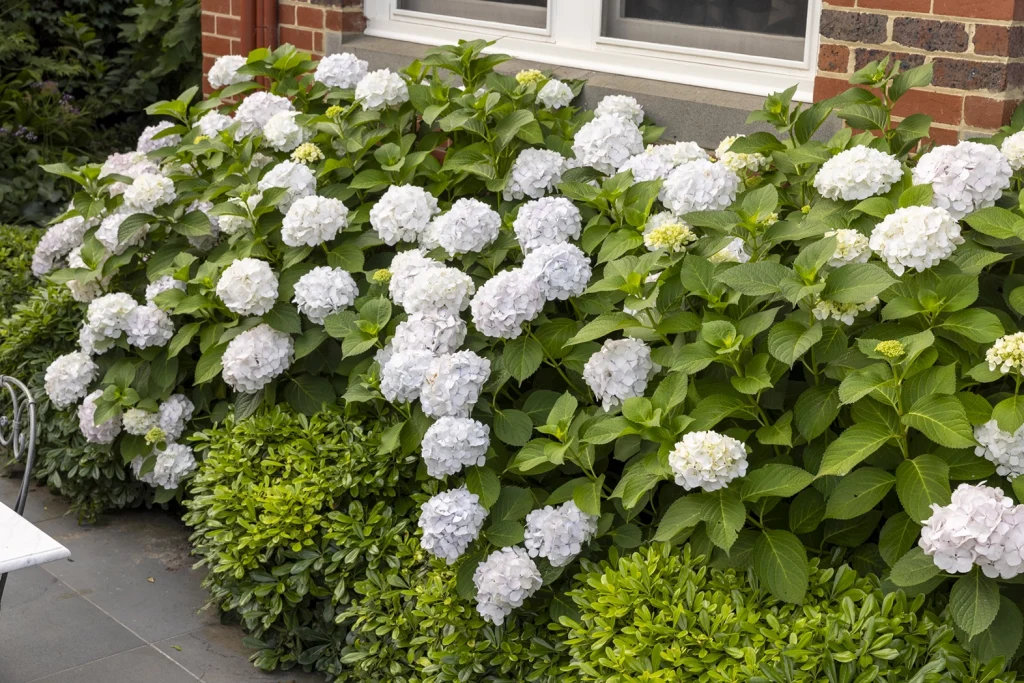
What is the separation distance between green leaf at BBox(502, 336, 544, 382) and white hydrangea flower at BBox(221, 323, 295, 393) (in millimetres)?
851

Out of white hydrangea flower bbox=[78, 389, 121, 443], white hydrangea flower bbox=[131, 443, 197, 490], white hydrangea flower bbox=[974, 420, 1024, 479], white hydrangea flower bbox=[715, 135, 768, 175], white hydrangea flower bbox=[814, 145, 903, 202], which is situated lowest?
white hydrangea flower bbox=[131, 443, 197, 490]

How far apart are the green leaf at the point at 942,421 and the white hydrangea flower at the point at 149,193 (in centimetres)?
274

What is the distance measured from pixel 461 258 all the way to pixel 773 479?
134 centimetres

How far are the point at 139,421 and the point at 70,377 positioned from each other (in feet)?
1.17

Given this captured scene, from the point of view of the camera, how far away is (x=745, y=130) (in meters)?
3.95

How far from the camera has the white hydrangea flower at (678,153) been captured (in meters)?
3.52

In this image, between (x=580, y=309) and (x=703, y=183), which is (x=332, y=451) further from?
(x=703, y=183)

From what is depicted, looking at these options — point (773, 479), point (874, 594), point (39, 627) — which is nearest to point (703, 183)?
point (773, 479)

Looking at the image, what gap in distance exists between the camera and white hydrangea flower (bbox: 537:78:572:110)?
4.08m

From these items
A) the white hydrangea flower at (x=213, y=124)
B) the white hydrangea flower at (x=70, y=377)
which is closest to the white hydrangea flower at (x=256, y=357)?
the white hydrangea flower at (x=70, y=377)

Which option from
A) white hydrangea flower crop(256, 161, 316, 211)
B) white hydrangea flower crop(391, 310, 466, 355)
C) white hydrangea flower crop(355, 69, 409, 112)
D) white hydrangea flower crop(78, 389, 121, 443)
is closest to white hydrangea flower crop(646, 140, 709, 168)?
white hydrangea flower crop(391, 310, 466, 355)

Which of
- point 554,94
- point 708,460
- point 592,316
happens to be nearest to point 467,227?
point 592,316

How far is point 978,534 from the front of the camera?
7.20ft

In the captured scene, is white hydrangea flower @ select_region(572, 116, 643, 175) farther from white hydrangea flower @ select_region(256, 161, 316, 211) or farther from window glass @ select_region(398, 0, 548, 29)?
window glass @ select_region(398, 0, 548, 29)
